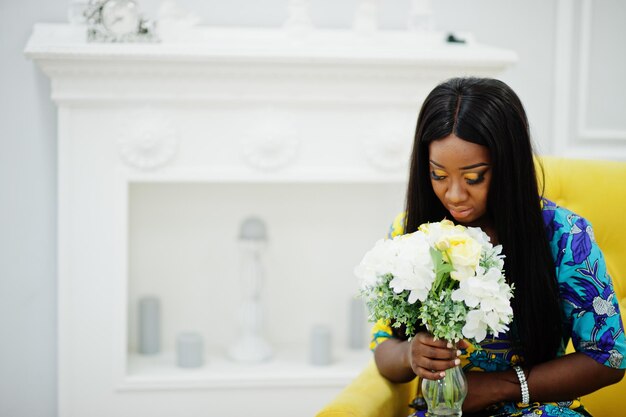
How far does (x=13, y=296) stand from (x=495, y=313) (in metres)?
1.97

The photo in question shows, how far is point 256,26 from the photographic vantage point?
273 centimetres

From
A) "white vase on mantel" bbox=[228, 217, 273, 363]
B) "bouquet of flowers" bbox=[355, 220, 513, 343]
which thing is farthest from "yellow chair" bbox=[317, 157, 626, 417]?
"white vase on mantel" bbox=[228, 217, 273, 363]

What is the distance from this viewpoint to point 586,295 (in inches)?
61.3

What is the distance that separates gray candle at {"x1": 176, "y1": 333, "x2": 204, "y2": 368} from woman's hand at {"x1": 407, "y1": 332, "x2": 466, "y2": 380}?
4.69 ft

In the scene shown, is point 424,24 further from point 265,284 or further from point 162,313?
point 162,313

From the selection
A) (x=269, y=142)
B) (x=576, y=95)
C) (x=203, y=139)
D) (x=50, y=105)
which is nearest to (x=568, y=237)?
(x=269, y=142)

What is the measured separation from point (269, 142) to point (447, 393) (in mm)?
1279

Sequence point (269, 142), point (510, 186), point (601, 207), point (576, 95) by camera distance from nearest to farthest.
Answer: point (510, 186) < point (601, 207) < point (269, 142) < point (576, 95)

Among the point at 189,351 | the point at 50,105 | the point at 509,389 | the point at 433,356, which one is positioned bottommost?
the point at 189,351

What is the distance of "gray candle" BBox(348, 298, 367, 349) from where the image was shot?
2.96 meters

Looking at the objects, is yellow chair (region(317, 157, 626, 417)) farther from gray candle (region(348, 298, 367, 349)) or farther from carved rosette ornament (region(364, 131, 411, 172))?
gray candle (region(348, 298, 367, 349))

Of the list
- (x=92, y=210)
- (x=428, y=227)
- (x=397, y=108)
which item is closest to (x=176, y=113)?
(x=92, y=210)

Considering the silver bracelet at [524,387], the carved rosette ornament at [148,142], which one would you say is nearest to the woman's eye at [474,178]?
the silver bracelet at [524,387]

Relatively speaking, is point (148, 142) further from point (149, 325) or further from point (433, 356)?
point (433, 356)
